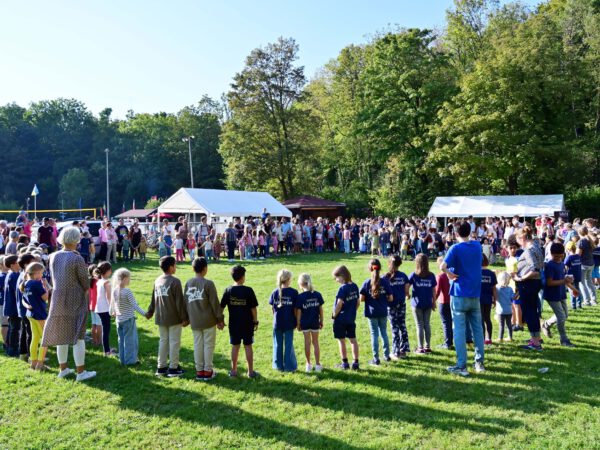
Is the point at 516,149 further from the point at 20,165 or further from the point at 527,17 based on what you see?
the point at 20,165

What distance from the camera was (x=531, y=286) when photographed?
754 centimetres

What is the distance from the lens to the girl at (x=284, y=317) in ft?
21.4

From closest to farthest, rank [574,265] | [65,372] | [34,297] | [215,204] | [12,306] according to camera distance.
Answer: [65,372]
[34,297]
[12,306]
[574,265]
[215,204]

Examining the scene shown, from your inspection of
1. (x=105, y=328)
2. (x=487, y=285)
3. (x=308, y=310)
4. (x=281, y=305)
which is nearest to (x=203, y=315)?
(x=281, y=305)

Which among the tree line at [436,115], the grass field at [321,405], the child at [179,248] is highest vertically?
the tree line at [436,115]

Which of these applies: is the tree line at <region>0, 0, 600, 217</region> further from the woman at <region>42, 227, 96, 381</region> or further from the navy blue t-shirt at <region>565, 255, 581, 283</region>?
the woman at <region>42, 227, 96, 381</region>

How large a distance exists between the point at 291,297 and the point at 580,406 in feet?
11.3

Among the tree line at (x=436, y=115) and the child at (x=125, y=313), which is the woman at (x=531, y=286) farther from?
the tree line at (x=436, y=115)

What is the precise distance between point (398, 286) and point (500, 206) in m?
22.0

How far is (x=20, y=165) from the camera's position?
67438 millimetres

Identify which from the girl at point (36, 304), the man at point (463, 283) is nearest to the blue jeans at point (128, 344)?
the girl at point (36, 304)

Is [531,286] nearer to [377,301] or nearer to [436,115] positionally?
[377,301]

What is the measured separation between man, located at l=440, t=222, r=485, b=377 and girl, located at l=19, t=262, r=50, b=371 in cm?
528

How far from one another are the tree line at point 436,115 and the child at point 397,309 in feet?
81.8
